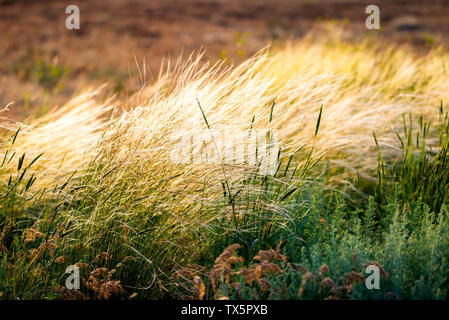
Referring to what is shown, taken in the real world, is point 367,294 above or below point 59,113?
below

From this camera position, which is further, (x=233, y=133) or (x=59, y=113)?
(x=59, y=113)

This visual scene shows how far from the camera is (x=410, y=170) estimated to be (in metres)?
2.80

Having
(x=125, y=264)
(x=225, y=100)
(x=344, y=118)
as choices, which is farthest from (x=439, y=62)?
(x=125, y=264)

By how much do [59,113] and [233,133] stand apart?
156 cm

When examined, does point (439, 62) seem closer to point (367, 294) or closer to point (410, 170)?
point (410, 170)

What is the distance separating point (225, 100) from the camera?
2555mm

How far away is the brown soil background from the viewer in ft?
26.9

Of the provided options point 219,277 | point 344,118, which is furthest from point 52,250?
point 344,118

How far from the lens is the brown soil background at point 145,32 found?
8211 millimetres

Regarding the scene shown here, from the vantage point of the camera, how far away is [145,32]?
13.1m

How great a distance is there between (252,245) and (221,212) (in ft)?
0.70

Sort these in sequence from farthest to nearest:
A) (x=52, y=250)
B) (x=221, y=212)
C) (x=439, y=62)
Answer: (x=439, y=62) < (x=221, y=212) < (x=52, y=250)
